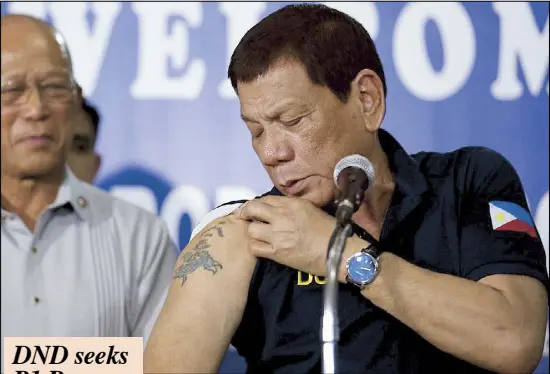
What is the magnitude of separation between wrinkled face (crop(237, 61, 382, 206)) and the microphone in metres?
0.39

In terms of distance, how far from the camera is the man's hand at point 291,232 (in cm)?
182

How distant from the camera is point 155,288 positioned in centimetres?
301

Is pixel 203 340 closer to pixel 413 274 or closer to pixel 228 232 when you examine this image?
pixel 228 232

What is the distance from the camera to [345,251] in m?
1.78

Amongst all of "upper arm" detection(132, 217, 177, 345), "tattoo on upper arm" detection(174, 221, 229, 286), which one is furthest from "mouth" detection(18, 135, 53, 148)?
"tattoo on upper arm" detection(174, 221, 229, 286)

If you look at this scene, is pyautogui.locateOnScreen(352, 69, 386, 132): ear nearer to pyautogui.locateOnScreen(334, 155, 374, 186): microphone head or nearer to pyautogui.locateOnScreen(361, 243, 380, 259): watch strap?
pyautogui.locateOnScreen(361, 243, 380, 259): watch strap

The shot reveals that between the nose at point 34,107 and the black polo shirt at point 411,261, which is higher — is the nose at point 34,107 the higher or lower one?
the higher one

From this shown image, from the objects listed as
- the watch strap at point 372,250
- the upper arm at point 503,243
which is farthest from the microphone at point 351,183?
the upper arm at point 503,243

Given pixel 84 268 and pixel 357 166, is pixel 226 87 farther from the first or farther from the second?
pixel 357 166

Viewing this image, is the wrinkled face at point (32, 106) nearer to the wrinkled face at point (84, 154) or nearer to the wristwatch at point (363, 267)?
the wrinkled face at point (84, 154)

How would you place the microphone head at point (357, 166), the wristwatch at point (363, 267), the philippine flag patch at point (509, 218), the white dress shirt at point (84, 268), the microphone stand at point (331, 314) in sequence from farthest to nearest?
the white dress shirt at point (84, 268)
the philippine flag patch at point (509, 218)
the wristwatch at point (363, 267)
the microphone head at point (357, 166)
the microphone stand at point (331, 314)

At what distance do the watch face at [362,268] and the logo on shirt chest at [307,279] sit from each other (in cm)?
16

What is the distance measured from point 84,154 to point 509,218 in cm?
173

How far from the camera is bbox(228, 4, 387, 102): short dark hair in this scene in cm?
193
